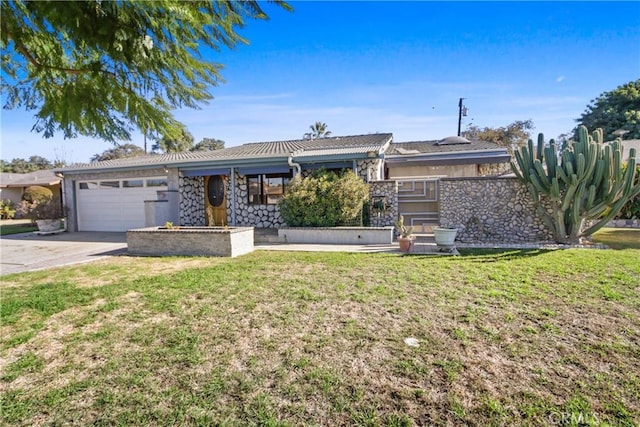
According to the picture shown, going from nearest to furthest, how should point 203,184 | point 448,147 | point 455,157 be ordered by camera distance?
point 455,157
point 203,184
point 448,147

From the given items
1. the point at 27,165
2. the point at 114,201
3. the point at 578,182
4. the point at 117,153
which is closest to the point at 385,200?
the point at 578,182

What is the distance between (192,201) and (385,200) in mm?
9561

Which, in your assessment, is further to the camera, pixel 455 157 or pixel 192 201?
pixel 192 201

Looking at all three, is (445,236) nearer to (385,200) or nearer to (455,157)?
(385,200)

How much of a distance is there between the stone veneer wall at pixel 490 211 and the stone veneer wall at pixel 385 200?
1.80 metres

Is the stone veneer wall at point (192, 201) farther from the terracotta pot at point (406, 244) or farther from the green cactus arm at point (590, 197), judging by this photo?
the green cactus arm at point (590, 197)

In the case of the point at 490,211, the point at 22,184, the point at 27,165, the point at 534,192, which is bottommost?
the point at 490,211

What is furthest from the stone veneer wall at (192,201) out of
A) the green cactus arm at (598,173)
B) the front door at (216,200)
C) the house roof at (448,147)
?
the green cactus arm at (598,173)

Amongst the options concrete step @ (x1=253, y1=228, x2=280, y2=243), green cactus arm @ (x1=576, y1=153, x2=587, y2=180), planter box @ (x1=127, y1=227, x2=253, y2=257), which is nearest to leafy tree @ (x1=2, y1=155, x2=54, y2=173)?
planter box @ (x1=127, y1=227, x2=253, y2=257)

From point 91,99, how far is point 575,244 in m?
13.4

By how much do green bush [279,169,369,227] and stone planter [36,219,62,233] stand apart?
42.3 ft

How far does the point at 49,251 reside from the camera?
37.1 feet

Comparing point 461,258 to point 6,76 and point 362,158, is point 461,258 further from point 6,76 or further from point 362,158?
point 6,76

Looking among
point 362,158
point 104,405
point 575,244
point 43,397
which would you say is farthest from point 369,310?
point 575,244
